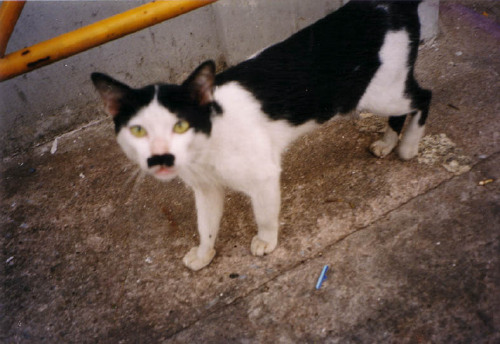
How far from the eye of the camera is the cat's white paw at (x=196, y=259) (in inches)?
87.2

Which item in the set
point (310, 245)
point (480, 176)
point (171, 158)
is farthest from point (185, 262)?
point (480, 176)

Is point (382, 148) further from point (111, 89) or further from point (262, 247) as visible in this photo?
point (111, 89)

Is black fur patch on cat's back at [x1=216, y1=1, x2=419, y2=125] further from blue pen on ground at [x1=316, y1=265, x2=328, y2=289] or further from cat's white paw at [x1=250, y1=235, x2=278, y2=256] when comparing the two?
blue pen on ground at [x1=316, y1=265, x2=328, y2=289]

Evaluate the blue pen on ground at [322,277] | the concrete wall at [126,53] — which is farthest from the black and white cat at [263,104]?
the concrete wall at [126,53]

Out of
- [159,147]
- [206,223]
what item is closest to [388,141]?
[206,223]

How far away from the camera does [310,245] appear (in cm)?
222

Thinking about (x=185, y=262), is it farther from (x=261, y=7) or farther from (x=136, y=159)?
(x=261, y=7)

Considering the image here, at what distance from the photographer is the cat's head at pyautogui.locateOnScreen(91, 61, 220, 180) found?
1.53m

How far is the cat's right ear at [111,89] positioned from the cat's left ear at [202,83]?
10.2 inches

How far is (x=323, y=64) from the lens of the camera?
2031 millimetres

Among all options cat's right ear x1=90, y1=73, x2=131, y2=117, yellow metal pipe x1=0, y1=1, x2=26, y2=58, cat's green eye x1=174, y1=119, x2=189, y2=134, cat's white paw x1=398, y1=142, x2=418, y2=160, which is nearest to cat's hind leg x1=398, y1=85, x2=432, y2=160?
cat's white paw x1=398, y1=142, x2=418, y2=160

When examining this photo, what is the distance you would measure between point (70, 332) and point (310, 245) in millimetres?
1431

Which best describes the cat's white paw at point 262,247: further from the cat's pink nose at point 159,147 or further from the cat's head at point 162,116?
the cat's pink nose at point 159,147

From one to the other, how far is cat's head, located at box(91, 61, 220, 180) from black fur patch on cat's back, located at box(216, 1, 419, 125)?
0.39m
